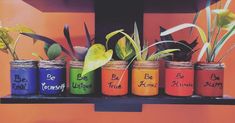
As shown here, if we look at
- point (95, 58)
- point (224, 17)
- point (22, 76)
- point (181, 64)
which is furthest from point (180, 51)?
point (22, 76)

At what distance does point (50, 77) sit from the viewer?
0.83 m

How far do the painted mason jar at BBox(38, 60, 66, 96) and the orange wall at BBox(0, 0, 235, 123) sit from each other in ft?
0.95

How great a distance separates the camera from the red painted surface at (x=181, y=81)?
32.6 inches

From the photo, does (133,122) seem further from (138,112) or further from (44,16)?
(44,16)

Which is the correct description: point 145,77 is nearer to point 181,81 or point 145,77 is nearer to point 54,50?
point 181,81

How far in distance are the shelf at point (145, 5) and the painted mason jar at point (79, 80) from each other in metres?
0.21

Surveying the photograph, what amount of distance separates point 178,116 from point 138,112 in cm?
16

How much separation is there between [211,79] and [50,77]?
0.48 m

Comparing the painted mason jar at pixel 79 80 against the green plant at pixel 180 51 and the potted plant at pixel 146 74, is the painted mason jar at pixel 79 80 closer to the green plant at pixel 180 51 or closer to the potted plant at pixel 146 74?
the potted plant at pixel 146 74

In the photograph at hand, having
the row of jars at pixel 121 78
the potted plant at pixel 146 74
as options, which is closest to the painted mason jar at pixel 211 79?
the row of jars at pixel 121 78

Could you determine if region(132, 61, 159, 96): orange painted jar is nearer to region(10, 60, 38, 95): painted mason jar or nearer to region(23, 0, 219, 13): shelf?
region(23, 0, 219, 13): shelf

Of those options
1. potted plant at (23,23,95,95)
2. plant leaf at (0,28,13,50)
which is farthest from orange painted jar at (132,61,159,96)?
plant leaf at (0,28,13,50)

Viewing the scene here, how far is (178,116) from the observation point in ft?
3.72

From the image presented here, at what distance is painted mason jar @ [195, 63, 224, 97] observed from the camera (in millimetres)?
834
